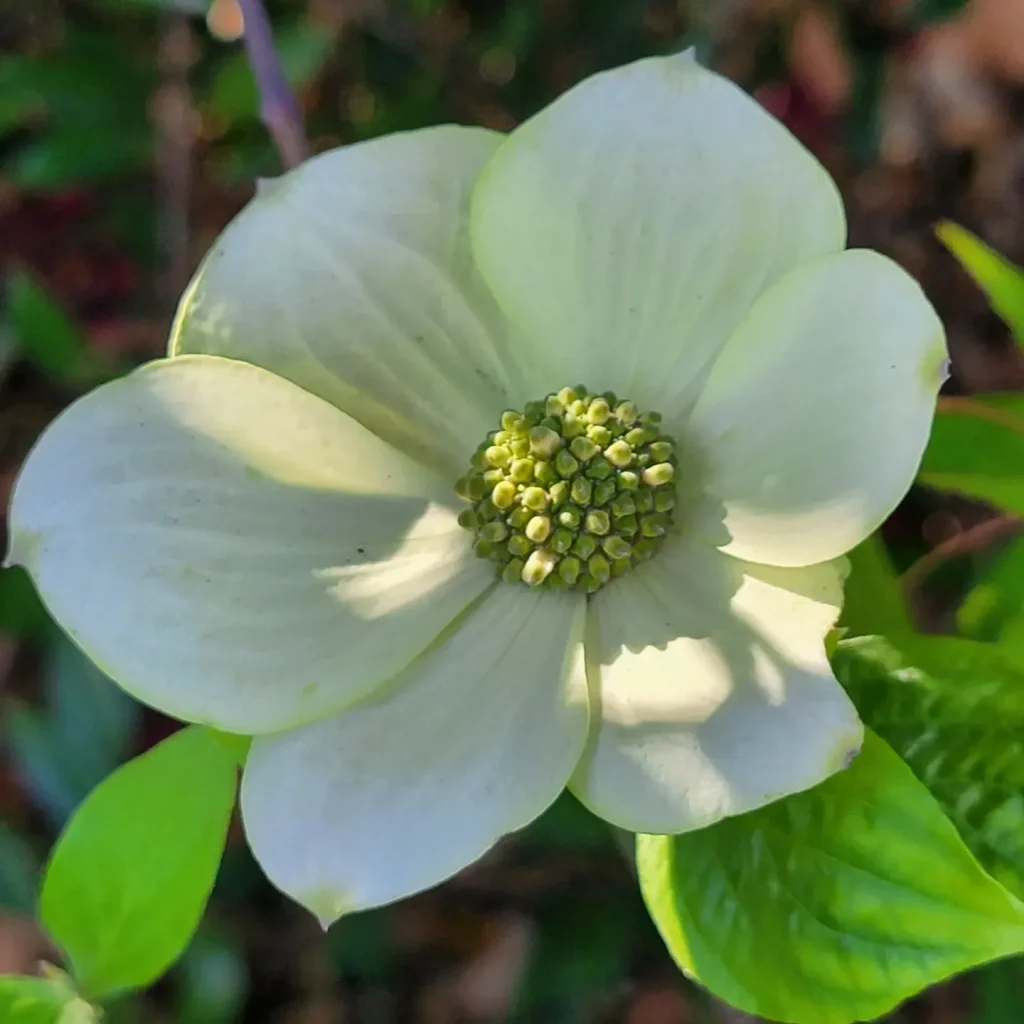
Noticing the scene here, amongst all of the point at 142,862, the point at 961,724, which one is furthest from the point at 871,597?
the point at 142,862

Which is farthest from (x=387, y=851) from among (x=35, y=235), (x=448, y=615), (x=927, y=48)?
(x=927, y=48)

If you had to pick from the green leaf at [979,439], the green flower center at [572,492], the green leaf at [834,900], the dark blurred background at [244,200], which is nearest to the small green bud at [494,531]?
the green flower center at [572,492]

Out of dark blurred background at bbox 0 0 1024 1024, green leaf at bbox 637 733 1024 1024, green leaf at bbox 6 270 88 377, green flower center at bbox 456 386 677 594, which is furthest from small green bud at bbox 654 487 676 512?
green leaf at bbox 6 270 88 377

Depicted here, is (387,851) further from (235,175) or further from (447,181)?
(235,175)

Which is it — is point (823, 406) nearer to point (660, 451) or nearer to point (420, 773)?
point (660, 451)

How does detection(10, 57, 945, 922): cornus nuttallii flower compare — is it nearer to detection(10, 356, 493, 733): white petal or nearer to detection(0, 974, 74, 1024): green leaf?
detection(10, 356, 493, 733): white petal

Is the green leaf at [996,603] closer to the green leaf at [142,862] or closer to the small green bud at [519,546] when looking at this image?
the small green bud at [519,546]
